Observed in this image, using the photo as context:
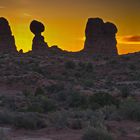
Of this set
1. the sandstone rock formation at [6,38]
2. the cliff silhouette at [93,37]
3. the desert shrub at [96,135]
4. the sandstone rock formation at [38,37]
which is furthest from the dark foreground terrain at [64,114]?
the sandstone rock formation at [6,38]

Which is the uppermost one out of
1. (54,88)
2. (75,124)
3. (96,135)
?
(54,88)

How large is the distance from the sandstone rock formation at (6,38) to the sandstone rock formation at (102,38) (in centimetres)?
1358

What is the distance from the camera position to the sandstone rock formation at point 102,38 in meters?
88.0

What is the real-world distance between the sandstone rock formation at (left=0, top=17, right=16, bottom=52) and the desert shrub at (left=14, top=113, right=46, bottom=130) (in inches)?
2775

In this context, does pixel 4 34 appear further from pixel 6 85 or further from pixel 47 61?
pixel 6 85

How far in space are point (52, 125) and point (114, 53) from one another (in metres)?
71.1

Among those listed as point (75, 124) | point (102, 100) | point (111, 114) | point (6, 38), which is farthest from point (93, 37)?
point (75, 124)

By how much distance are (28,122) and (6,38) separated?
237 ft

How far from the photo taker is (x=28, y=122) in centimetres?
1628

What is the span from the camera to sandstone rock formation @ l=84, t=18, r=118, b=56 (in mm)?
88000

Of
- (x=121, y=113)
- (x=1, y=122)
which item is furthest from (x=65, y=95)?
(x=1, y=122)

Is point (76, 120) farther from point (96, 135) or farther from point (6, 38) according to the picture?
point (6, 38)

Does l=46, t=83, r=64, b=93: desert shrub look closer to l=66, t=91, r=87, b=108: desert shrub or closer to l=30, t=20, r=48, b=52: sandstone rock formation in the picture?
l=66, t=91, r=87, b=108: desert shrub

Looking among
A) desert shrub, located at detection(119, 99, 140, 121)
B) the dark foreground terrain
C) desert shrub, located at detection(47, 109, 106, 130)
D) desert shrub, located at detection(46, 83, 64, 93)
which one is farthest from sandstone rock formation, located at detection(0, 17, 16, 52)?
desert shrub, located at detection(47, 109, 106, 130)
